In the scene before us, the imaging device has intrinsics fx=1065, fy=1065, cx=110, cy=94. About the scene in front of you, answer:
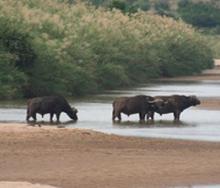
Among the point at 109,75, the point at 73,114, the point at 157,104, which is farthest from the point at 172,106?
the point at 109,75

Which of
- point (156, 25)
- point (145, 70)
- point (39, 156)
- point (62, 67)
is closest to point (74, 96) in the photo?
point (62, 67)

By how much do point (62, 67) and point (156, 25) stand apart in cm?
4332

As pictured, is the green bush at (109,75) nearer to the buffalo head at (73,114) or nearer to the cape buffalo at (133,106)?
the cape buffalo at (133,106)

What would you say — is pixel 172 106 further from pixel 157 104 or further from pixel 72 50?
pixel 72 50

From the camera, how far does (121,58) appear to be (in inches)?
2731

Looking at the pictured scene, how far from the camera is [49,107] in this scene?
116 ft

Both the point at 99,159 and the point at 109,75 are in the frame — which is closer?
the point at 99,159

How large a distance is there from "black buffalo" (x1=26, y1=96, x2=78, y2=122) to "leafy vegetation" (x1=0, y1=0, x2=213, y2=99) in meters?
11.2

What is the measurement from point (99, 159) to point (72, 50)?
35767 mm

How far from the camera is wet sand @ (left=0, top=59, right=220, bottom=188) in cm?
2000

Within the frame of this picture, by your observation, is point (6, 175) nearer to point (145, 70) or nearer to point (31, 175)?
point (31, 175)

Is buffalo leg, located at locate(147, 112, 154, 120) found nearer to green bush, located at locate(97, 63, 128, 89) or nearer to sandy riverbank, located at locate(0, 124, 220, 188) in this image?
sandy riverbank, located at locate(0, 124, 220, 188)

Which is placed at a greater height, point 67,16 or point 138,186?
point 67,16

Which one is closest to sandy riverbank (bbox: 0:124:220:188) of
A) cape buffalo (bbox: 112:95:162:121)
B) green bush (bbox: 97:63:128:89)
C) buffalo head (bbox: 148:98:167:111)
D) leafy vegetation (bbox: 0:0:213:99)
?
cape buffalo (bbox: 112:95:162:121)
